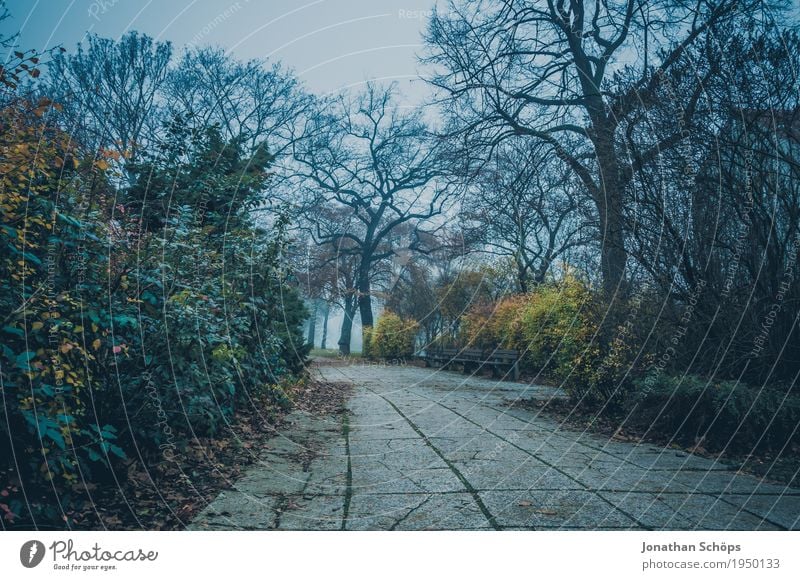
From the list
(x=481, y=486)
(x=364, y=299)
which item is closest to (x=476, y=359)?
(x=364, y=299)

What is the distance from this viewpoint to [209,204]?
4.39 meters

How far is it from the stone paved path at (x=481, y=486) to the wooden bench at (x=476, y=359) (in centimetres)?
523

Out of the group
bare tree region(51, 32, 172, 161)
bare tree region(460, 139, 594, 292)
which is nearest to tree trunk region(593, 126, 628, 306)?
bare tree region(460, 139, 594, 292)

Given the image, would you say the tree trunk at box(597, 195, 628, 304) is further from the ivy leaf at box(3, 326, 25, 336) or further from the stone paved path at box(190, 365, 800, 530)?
the ivy leaf at box(3, 326, 25, 336)

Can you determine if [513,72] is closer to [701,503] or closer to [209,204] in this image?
[209,204]

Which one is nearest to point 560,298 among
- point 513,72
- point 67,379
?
point 513,72

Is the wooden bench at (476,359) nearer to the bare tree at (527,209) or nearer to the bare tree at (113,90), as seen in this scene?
the bare tree at (527,209)
